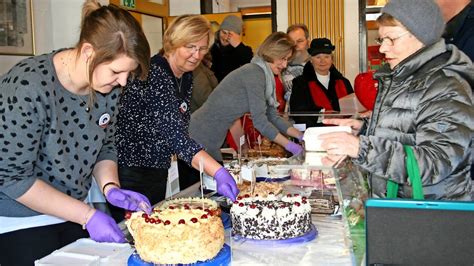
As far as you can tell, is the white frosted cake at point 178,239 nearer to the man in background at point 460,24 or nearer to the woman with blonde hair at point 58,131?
the woman with blonde hair at point 58,131

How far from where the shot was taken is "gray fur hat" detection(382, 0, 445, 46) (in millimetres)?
1584

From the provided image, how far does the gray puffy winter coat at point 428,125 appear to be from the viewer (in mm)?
1431

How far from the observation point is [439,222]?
95cm

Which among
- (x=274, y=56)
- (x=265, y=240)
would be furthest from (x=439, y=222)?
(x=274, y=56)

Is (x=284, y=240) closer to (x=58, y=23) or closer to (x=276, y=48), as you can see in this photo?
(x=276, y=48)

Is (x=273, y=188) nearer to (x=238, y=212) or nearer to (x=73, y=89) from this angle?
(x=238, y=212)

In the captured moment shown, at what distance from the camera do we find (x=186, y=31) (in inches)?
89.4

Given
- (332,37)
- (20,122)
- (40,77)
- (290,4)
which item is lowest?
(20,122)

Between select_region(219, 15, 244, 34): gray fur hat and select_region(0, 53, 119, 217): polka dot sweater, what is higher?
select_region(219, 15, 244, 34): gray fur hat

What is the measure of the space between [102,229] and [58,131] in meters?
0.32

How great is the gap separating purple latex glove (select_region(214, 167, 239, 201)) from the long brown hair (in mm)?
611

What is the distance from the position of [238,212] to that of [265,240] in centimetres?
11

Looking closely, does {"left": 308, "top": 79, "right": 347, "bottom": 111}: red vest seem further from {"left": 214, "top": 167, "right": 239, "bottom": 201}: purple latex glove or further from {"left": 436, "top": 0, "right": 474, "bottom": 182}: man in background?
{"left": 214, "top": 167, "right": 239, "bottom": 201}: purple latex glove

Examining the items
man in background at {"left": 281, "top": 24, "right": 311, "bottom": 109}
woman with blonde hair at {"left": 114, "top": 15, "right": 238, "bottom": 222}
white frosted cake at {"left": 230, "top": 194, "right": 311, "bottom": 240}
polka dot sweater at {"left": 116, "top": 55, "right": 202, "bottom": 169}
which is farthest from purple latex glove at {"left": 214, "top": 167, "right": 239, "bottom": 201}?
man in background at {"left": 281, "top": 24, "right": 311, "bottom": 109}
